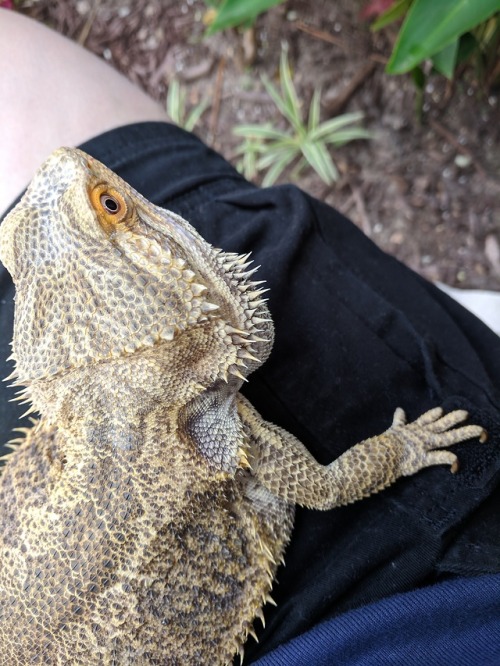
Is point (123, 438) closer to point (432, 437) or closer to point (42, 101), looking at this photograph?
point (432, 437)

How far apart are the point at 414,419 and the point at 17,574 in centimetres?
143

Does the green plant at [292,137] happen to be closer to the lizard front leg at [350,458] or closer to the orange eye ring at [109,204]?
the lizard front leg at [350,458]

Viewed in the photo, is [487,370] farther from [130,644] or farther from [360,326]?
[130,644]

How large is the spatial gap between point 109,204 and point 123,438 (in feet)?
2.18

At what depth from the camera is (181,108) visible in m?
4.20

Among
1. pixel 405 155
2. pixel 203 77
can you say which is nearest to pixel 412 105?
pixel 405 155

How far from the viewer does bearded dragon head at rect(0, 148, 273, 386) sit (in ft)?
4.92

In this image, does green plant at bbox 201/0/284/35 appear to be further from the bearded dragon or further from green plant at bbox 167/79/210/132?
green plant at bbox 167/79/210/132

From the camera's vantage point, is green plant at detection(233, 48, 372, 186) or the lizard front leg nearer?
the lizard front leg

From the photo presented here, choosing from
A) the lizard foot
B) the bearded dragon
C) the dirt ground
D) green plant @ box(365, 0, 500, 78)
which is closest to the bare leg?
the bearded dragon

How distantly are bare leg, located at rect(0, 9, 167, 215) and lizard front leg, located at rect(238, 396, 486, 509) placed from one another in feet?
4.13

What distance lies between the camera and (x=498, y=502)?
1888mm

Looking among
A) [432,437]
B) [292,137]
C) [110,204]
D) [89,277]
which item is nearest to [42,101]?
[110,204]

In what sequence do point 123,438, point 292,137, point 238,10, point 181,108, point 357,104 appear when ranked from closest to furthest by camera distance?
1. point 123,438
2. point 238,10
3. point 357,104
4. point 292,137
5. point 181,108
